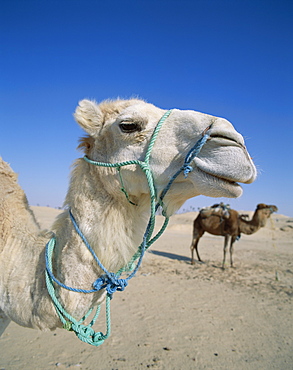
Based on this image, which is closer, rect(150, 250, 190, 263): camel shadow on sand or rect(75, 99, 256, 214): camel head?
rect(75, 99, 256, 214): camel head

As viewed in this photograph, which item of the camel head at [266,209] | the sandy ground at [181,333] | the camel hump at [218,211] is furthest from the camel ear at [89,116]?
the camel head at [266,209]

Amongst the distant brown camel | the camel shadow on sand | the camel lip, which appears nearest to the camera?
Answer: the camel lip

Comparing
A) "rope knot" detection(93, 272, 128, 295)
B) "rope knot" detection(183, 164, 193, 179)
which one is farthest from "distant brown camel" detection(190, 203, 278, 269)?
"rope knot" detection(183, 164, 193, 179)

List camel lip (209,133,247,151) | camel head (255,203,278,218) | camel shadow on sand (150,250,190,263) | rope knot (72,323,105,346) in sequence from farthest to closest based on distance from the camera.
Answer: camel shadow on sand (150,250,190,263)
camel head (255,203,278,218)
rope knot (72,323,105,346)
camel lip (209,133,247,151)

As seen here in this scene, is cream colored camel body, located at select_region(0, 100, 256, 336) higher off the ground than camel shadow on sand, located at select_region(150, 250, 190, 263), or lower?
higher

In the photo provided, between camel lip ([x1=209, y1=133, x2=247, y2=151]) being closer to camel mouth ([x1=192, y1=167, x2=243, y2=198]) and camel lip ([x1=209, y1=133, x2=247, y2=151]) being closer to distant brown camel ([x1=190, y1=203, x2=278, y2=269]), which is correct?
camel mouth ([x1=192, y1=167, x2=243, y2=198])

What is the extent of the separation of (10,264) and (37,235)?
0.27 m

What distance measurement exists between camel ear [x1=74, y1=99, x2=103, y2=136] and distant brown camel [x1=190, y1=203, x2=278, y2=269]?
9325 millimetres

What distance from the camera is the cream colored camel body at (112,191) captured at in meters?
1.53

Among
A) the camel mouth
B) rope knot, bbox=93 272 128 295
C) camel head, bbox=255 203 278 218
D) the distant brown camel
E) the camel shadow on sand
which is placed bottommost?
the camel shadow on sand

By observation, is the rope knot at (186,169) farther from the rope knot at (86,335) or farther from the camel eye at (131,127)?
the rope knot at (86,335)

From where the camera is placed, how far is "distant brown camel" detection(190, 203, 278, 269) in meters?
10.5

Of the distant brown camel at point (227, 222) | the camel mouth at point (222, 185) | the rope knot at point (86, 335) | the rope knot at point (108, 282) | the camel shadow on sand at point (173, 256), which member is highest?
the camel mouth at point (222, 185)

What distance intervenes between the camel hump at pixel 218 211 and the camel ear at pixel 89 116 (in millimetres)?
9445
